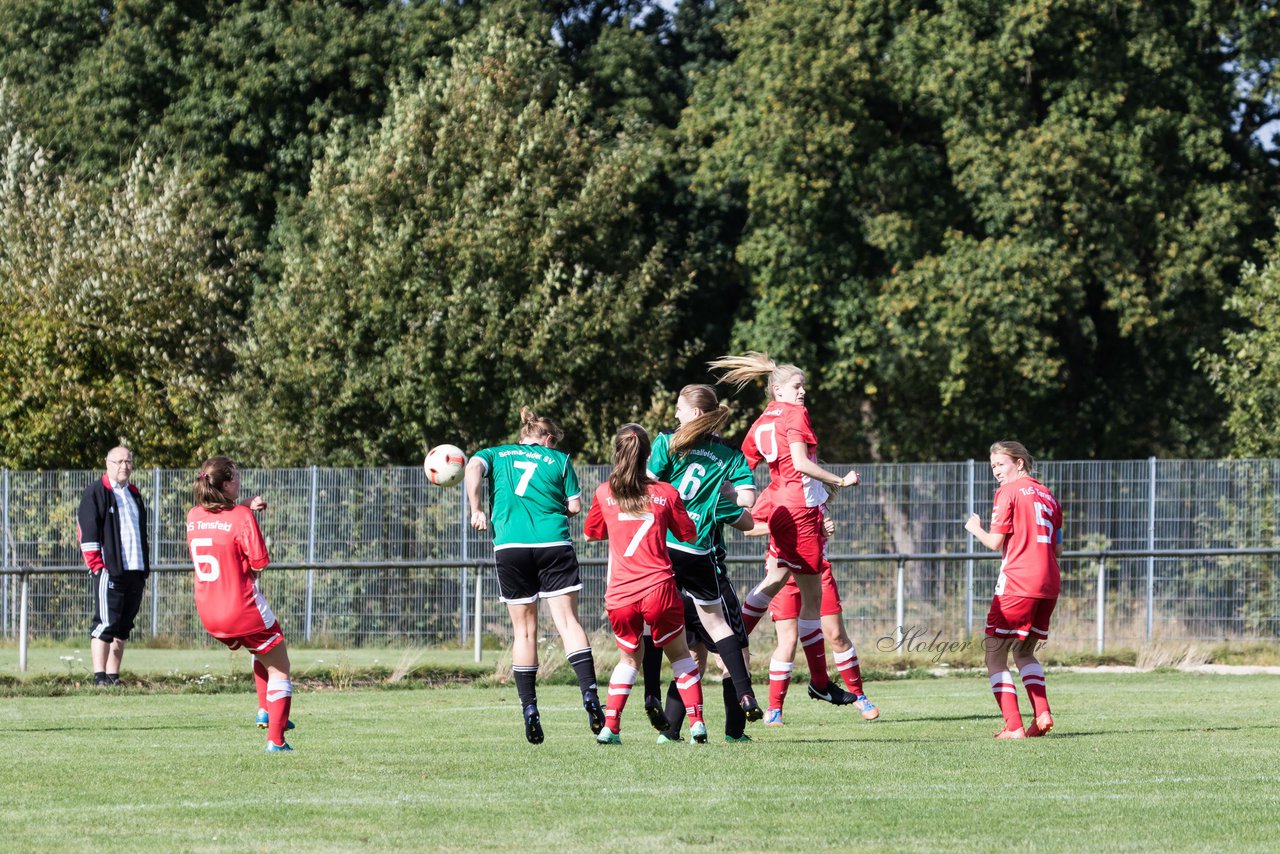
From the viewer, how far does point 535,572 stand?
10109 millimetres

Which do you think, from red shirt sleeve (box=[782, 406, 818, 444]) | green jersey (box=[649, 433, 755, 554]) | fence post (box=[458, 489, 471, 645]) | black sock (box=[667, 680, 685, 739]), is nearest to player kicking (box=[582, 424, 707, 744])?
black sock (box=[667, 680, 685, 739])

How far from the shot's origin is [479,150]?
29.2 metres

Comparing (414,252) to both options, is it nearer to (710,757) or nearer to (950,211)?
(950,211)

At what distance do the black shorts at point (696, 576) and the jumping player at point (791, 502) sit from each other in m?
1.15

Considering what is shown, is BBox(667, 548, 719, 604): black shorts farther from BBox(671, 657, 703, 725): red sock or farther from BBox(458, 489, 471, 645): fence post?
BBox(458, 489, 471, 645): fence post

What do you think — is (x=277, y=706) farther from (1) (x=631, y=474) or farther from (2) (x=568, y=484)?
(1) (x=631, y=474)

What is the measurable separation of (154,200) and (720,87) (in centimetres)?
993

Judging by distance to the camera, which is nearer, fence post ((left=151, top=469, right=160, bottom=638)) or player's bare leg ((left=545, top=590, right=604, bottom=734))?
player's bare leg ((left=545, top=590, right=604, bottom=734))

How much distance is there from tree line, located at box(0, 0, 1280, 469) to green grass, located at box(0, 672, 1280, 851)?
→ 1652 centimetres

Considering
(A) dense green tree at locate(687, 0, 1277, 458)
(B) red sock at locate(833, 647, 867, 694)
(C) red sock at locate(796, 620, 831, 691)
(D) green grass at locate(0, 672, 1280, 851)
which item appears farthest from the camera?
(A) dense green tree at locate(687, 0, 1277, 458)

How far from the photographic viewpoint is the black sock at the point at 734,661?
982 centimetres

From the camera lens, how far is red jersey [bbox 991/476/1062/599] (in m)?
10.4

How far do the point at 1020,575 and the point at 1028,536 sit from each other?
23 cm

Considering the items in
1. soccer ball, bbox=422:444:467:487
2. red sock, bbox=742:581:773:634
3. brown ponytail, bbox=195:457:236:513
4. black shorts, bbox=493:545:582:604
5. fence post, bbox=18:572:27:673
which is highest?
soccer ball, bbox=422:444:467:487
